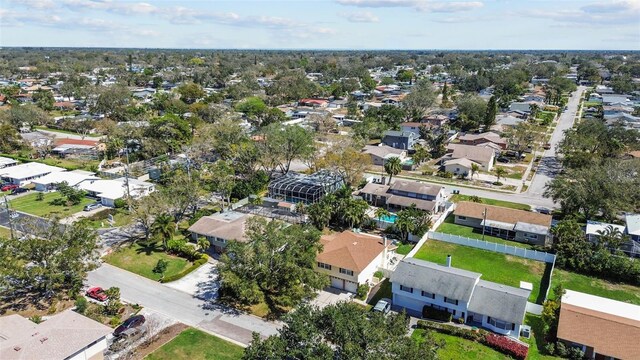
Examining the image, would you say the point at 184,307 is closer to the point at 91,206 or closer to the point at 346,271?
the point at 346,271

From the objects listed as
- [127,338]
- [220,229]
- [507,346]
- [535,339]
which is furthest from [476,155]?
[127,338]

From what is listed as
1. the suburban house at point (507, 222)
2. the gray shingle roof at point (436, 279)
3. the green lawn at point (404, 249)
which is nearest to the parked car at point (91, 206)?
the green lawn at point (404, 249)

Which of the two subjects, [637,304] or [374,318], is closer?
[374,318]

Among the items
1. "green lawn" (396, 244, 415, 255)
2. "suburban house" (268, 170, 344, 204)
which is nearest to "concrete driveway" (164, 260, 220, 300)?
"suburban house" (268, 170, 344, 204)

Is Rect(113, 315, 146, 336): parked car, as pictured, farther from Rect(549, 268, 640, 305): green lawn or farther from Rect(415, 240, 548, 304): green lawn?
Rect(549, 268, 640, 305): green lawn

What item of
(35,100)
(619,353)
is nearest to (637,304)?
(619,353)

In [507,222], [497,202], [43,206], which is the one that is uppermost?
[507,222]

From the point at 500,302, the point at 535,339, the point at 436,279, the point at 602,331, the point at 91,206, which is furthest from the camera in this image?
the point at 91,206

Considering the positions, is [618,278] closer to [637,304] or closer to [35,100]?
[637,304]
